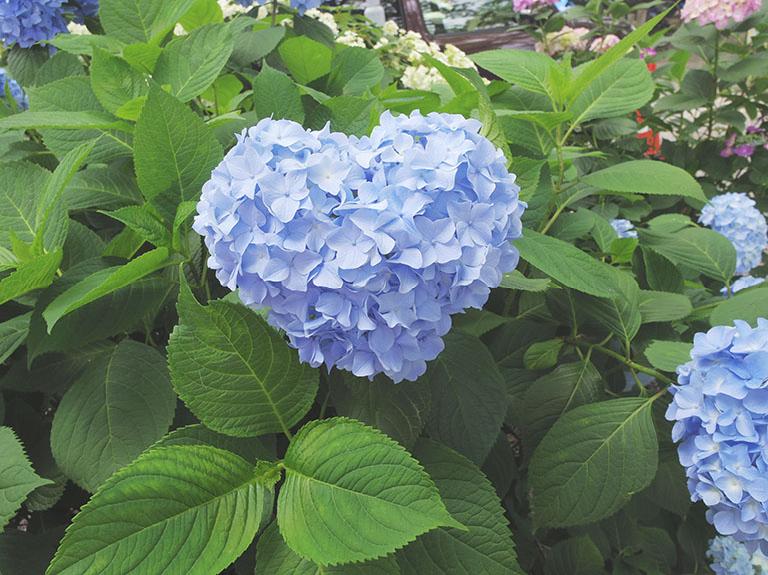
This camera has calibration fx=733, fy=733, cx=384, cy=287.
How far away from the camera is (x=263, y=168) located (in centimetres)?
62

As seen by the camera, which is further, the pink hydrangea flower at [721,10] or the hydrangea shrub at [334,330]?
the pink hydrangea flower at [721,10]

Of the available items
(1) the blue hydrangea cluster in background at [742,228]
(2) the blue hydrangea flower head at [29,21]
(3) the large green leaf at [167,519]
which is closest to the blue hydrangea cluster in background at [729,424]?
(3) the large green leaf at [167,519]

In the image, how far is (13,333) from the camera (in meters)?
0.79

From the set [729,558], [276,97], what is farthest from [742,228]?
[276,97]

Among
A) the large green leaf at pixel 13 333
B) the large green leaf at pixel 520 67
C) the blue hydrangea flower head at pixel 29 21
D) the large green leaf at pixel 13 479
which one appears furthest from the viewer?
the blue hydrangea flower head at pixel 29 21

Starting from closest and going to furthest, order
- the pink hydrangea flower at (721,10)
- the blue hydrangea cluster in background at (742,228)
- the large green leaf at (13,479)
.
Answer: the large green leaf at (13,479), the blue hydrangea cluster in background at (742,228), the pink hydrangea flower at (721,10)

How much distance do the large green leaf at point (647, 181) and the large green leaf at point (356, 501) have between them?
0.52 metres

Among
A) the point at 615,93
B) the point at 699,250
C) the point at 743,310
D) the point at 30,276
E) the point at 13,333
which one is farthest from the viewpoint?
the point at 699,250

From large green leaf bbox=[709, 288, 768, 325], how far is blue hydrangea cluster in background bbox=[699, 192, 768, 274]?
4.23ft

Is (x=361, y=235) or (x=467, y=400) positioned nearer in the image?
(x=361, y=235)

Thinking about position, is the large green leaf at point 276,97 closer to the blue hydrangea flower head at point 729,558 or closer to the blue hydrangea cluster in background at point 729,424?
the blue hydrangea cluster in background at point 729,424

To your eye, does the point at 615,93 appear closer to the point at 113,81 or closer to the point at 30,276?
the point at 113,81

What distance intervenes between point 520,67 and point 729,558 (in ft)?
3.31

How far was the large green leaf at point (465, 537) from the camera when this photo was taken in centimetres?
70
